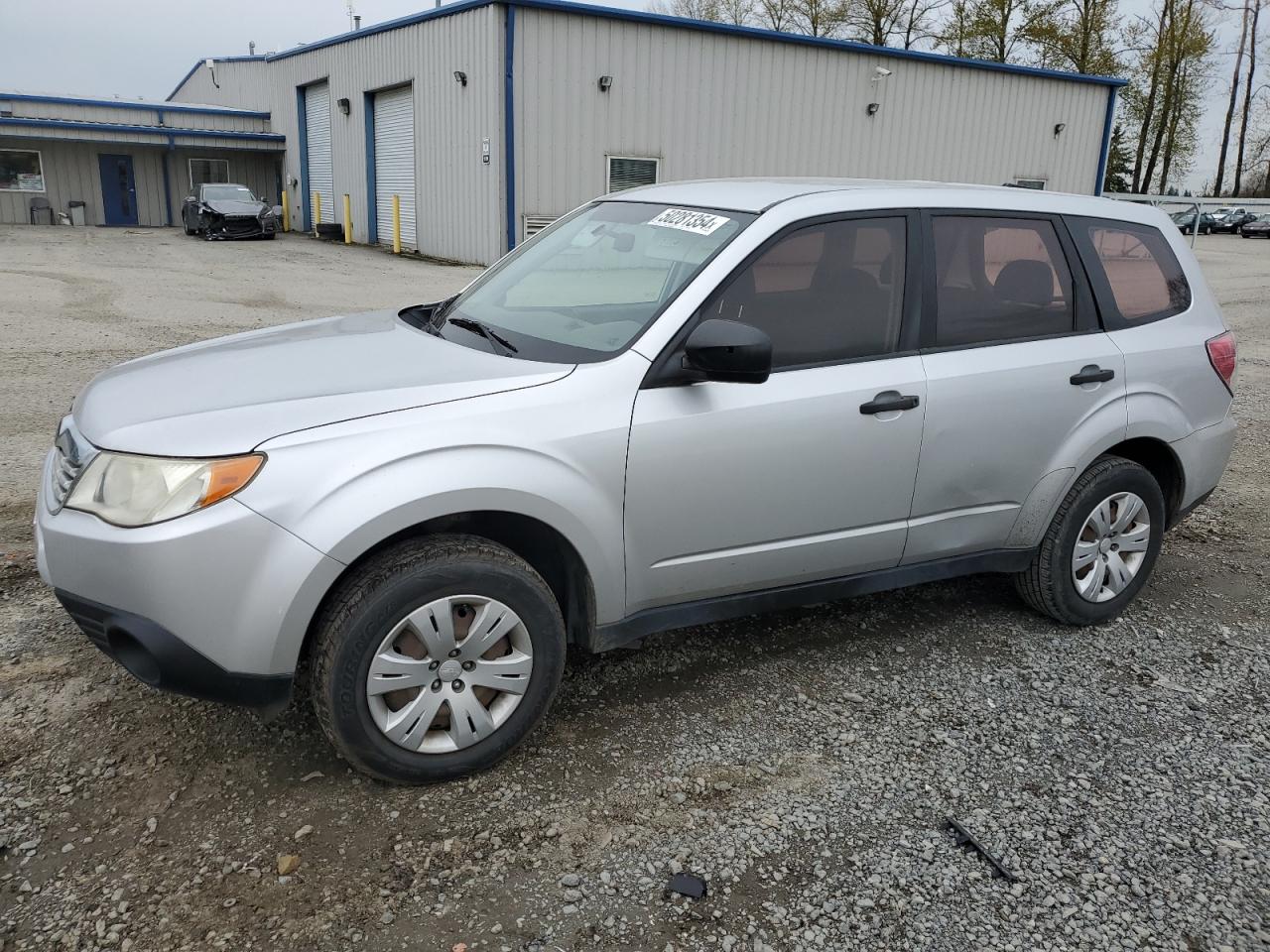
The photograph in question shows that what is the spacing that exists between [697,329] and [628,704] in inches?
53.4

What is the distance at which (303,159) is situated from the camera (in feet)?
101

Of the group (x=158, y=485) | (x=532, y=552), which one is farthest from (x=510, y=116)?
(x=158, y=485)

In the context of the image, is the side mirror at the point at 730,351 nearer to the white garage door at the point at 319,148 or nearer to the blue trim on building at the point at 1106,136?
the blue trim on building at the point at 1106,136

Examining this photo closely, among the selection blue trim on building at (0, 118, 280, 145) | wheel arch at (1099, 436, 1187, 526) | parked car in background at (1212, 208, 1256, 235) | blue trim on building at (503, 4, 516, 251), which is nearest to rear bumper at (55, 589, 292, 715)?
wheel arch at (1099, 436, 1187, 526)

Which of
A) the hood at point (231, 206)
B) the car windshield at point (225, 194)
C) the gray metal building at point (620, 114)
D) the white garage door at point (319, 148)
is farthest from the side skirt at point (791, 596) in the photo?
the white garage door at point (319, 148)

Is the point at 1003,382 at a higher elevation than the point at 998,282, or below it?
below

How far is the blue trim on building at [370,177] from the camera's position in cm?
2492

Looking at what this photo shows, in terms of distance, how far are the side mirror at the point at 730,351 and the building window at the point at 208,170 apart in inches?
1434

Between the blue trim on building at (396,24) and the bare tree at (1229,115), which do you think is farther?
the bare tree at (1229,115)

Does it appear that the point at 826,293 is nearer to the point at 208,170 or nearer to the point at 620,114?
the point at 620,114

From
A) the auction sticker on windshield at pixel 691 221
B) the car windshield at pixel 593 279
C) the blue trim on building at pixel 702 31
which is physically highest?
the blue trim on building at pixel 702 31

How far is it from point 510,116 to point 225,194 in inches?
419

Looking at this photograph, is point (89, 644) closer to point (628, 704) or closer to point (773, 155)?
point (628, 704)

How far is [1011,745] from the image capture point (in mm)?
3344
